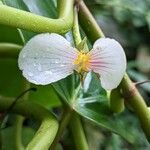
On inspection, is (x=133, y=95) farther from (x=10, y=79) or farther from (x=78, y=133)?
(x=10, y=79)

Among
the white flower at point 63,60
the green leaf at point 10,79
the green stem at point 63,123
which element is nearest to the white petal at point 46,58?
the white flower at point 63,60

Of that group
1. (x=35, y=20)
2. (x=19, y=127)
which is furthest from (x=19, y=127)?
(x=35, y=20)

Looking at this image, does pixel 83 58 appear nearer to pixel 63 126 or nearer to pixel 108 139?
pixel 63 126

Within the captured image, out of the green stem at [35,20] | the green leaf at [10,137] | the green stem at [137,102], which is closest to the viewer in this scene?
the green stem at [35,20]

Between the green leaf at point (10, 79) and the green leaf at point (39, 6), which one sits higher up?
the green leaf at point (39, 6)

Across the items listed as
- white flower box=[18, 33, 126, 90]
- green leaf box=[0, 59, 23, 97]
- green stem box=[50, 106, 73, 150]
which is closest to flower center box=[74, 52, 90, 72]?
white flower box=[18, 33, 126, 90]

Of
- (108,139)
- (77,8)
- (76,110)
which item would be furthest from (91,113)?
(108,139)

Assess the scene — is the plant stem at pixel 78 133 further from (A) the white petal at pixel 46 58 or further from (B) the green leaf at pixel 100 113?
(A) the white petal at pixel 46 58
